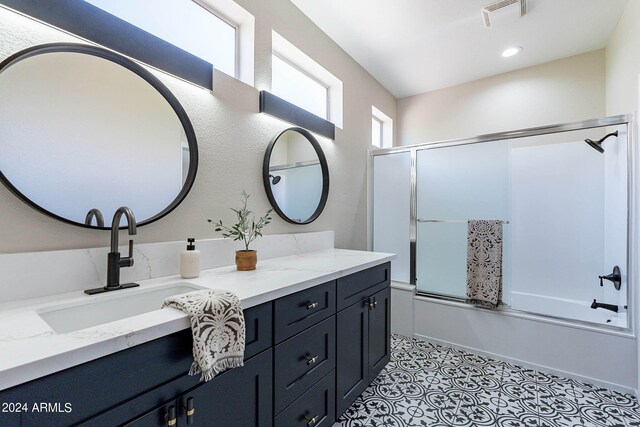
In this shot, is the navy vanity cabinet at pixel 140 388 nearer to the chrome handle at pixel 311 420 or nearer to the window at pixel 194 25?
the chrome handle at pixel 311 420

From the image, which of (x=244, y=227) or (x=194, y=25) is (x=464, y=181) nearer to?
(x=244, y=227)

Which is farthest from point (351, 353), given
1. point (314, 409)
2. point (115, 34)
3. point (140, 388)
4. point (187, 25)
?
point (187, 25)

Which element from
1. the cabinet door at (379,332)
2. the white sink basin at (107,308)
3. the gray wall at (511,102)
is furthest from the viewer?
the gray wall at (511,102)

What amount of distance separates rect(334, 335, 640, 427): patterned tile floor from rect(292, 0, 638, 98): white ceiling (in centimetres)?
268

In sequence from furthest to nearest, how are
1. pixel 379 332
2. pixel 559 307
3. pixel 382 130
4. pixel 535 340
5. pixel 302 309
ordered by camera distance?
pixel 382 130
pixel 559 307
pixel 535 340
pixel 379 332
pixel 302 309

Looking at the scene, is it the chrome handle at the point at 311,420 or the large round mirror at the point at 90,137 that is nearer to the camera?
the large round mirror at the point at 90,137

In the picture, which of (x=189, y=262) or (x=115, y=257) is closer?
(x=115, y=257)

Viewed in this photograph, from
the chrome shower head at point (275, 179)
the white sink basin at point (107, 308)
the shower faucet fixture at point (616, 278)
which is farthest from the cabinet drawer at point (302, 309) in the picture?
the shower faucet fixture at point (616, 278)

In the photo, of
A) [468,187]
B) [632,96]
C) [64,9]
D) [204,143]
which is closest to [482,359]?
[468,187]

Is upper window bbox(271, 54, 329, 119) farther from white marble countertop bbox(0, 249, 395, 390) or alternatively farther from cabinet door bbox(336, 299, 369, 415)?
cabinet door bbox(336, 299, 369, 415)

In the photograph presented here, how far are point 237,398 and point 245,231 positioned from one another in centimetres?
86

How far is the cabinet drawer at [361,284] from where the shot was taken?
158cm

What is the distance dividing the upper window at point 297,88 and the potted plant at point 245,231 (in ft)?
3.03

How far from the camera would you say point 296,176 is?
2.20m
